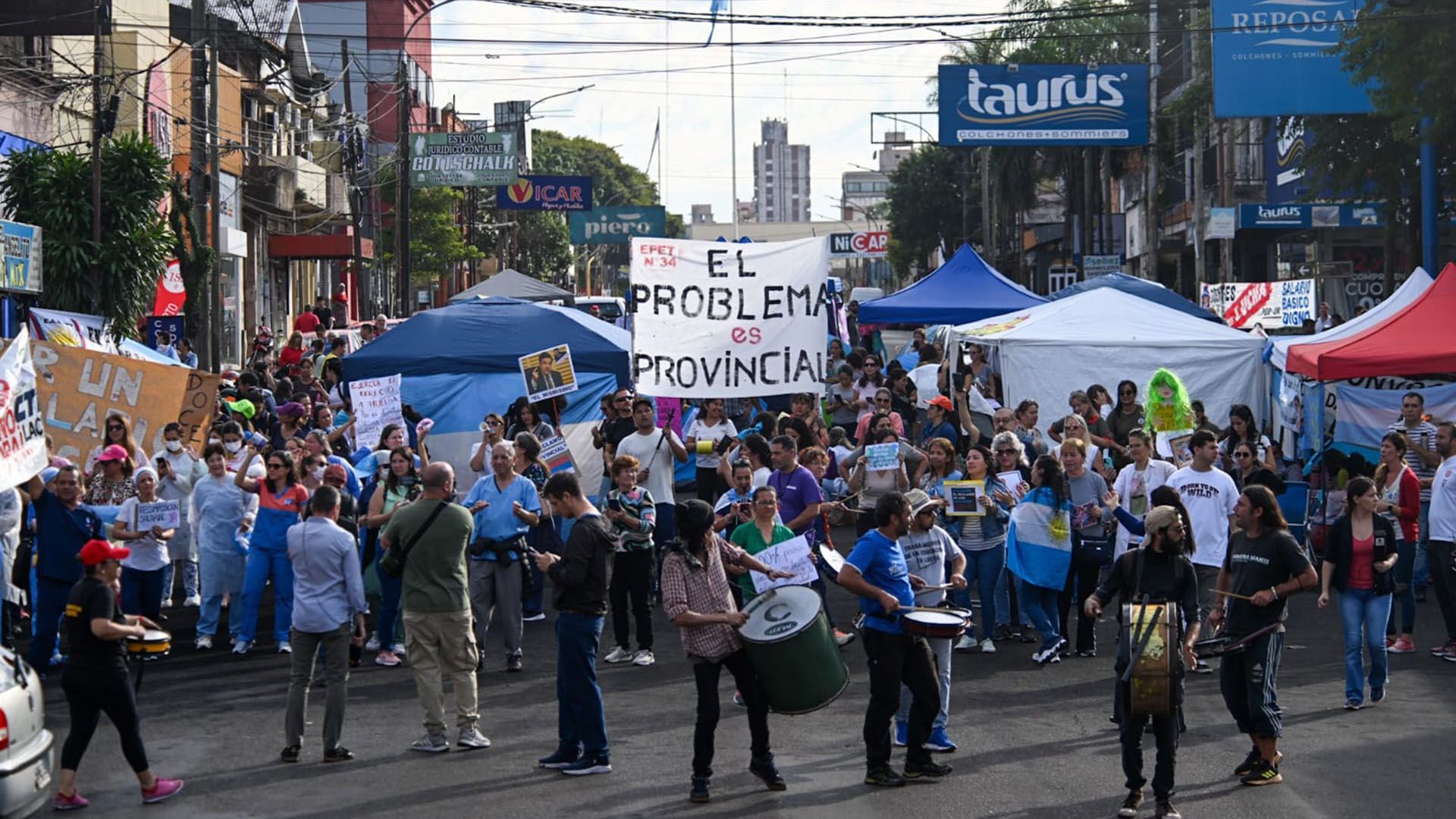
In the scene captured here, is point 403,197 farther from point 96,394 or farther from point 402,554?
point 402,554

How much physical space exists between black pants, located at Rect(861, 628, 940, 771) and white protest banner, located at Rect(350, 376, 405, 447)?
8.29 metres

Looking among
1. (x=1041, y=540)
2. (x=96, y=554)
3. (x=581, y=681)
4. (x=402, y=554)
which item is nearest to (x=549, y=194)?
(x=1041, y=540)

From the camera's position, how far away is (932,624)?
852 centimetres

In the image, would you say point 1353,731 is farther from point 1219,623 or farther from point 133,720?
point 133,720

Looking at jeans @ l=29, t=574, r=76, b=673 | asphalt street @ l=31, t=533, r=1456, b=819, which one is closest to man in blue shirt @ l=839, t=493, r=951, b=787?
asphalt street @ l=31, t=533, r=1456, b=819

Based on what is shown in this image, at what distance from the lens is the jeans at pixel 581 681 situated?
346 inches

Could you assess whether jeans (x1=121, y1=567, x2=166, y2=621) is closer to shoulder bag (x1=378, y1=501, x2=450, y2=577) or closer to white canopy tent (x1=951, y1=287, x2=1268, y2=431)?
shoulder bag (x1=378, y1=501, x2=450, y2=577)

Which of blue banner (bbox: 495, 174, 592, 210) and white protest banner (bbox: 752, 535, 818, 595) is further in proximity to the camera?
blue banner (bbox: 495, 174, 592, 210)

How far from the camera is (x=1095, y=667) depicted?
38.6ft

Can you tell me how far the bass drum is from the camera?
8.48m

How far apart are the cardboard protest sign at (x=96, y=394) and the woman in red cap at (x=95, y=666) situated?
21.1 ft

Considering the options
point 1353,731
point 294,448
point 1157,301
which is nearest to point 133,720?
point 294,448

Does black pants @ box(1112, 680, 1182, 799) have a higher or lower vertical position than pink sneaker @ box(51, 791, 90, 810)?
higher

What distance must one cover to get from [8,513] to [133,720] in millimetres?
3783
